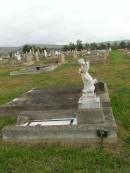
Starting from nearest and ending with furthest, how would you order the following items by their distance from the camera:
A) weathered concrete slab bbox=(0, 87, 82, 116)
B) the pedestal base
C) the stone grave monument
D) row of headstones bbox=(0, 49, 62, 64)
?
the stone grave monument, the pedestal base, weathered concrete slab bbox=(0, 87, 82, 116), row of headstones bbox=(0, 49, 62, 64)

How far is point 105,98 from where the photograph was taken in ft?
32.0

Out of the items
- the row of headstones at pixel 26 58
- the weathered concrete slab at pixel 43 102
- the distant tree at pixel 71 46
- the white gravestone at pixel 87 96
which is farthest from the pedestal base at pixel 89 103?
the distant tree at pixel 71 46

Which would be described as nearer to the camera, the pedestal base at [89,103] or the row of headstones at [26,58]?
the pedestal base at [89,103]

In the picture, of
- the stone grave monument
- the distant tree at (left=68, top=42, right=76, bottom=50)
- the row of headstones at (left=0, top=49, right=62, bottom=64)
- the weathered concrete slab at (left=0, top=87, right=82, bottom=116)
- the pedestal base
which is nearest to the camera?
the stone grave monument

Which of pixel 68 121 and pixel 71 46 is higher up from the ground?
pixel 68 121

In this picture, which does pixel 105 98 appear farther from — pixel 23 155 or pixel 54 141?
pixel 23 155

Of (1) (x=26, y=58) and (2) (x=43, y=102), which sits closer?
(2) (x=43, y=102)

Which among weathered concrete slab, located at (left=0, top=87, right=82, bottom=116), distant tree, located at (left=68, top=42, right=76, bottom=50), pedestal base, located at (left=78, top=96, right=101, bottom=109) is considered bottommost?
distant tree, located at (left=68, top=42, right=76, bottom=50)

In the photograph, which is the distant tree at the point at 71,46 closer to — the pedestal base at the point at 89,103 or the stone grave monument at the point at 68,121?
the stone grave monument at the point at 68,121

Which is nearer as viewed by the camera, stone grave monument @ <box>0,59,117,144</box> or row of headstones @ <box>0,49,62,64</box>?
stone grave monument @ <box>0,59,117,144</box>

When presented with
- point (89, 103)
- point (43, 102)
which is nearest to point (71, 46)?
point (43, 102)

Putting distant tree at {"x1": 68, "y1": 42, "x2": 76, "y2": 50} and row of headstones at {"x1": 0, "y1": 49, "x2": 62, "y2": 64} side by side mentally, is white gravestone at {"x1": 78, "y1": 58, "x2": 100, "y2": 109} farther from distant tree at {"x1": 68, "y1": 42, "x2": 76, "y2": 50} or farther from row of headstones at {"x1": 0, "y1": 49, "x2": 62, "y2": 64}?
distant tree at {"x1": 68, "y1": 42, "x2": 76, "y2": 50}

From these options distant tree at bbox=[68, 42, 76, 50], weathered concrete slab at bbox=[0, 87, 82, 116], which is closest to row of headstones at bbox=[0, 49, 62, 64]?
weathered concrete slab at bbox=[0, 87, 82, 116]

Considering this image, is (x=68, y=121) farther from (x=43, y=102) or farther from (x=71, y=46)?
(x=71, y=46)
